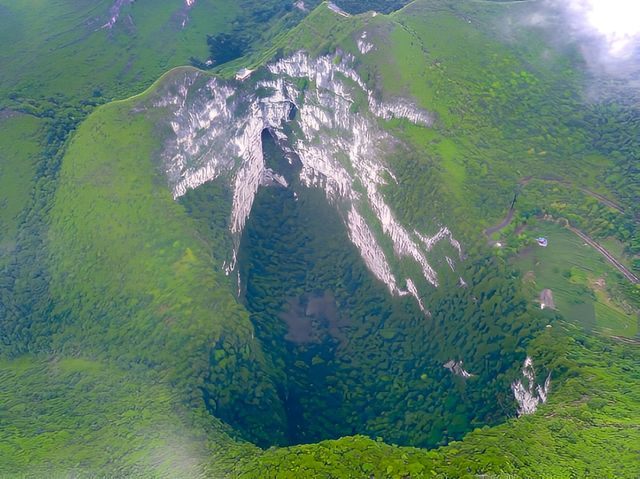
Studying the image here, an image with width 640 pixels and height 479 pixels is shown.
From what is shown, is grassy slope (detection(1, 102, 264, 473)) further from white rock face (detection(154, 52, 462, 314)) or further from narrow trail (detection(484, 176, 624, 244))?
narrow trail (detection(484, 176, 624, 244))

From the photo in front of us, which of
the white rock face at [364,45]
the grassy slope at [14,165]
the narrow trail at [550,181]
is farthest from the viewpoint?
the white rock face at [364,45]

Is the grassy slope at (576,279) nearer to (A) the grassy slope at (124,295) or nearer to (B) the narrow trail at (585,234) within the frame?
(B) the narrow trail at (585,234)

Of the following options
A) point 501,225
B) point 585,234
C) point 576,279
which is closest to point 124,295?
point 501,225

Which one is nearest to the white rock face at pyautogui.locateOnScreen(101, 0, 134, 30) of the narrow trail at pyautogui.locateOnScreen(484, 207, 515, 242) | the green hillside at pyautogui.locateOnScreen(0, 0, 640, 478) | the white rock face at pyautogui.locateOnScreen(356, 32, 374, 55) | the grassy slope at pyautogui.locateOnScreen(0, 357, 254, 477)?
the green hillside at pyautogui.locateOnScreen(0, 0, 640, 478)

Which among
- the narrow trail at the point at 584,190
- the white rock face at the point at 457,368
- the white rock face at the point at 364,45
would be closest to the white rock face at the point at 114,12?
the white rock face at the point at 364,45

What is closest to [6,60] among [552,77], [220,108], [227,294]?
[220,108]

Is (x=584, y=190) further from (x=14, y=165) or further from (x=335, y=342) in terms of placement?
(x=14, y=165)
